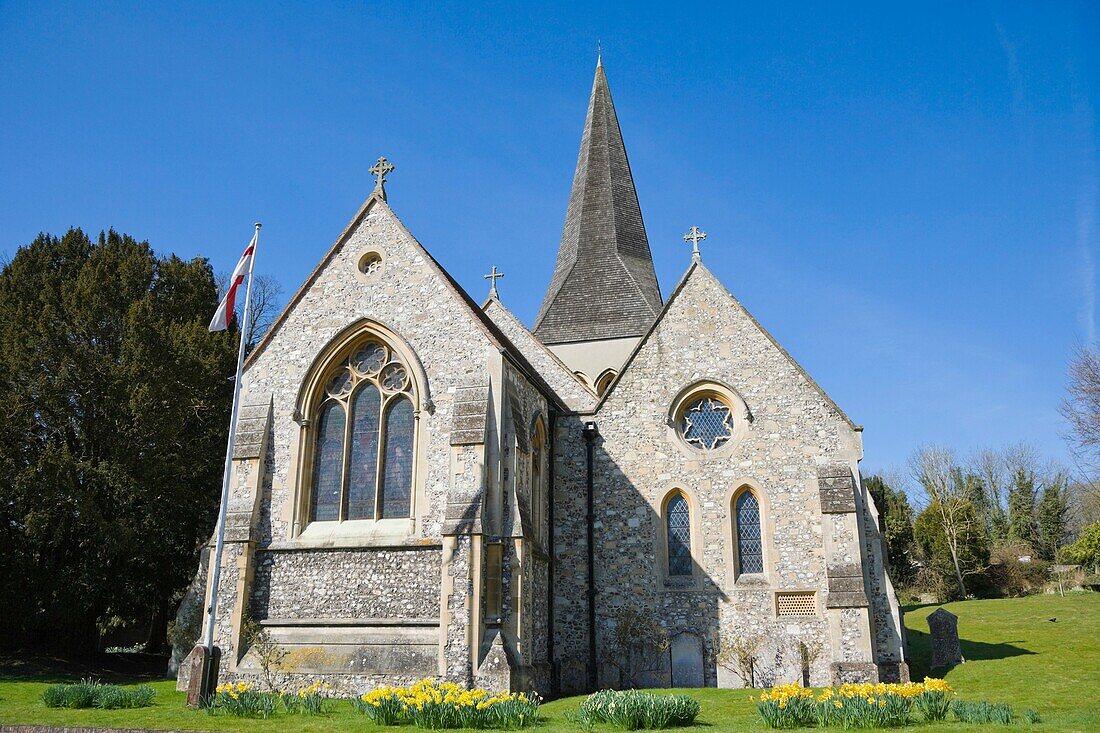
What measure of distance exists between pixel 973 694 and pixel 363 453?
38.6 feet

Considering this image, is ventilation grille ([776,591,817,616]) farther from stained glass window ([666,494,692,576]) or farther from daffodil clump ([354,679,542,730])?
daffodil clump ([354,679,542,730])

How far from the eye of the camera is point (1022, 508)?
4228 cm

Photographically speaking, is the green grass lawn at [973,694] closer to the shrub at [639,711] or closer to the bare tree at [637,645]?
the shrub at [639,711]

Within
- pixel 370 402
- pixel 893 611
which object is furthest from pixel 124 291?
pixel 893 611

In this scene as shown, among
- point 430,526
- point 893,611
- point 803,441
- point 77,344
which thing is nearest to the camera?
point 430,526

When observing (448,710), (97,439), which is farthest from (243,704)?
(97,439)

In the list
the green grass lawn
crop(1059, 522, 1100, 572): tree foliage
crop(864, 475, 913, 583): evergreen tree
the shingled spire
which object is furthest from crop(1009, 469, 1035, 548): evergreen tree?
the shingled spire

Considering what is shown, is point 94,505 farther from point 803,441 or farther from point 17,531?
point 803,441

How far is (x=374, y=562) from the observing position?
1568 centimetres

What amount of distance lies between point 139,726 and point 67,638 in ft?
46.8

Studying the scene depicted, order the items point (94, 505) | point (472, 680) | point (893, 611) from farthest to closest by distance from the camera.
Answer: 1. point (94, 505)
2. point (893, 611)
3. point (472, 680)

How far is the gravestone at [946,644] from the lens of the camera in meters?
18.0

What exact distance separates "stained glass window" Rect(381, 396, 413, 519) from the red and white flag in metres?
3.57

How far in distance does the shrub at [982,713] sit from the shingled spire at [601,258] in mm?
17389
